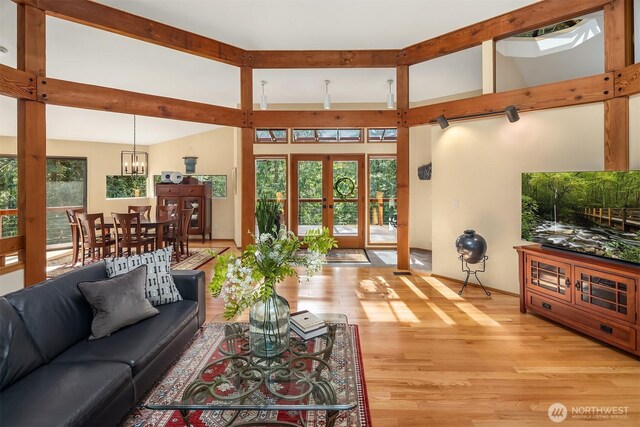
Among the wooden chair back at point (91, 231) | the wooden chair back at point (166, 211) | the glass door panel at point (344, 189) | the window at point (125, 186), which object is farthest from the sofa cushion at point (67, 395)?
the window at point (125, 186)

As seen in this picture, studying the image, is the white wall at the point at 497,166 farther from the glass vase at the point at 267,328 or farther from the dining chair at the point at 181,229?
the dining chair at the point at 181,229

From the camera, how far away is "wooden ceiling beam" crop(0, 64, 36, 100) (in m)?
3.05

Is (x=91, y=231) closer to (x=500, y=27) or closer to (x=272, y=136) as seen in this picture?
(x=272, y=136)

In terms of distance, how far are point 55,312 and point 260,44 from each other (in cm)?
411

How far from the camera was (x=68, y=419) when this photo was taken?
4.42 feet

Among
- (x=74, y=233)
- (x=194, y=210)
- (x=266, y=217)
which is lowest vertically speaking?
(x=74, y=233)

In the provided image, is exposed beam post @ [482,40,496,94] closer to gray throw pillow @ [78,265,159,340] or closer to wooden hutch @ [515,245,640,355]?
wooden hutch @ [515,245,640,355]

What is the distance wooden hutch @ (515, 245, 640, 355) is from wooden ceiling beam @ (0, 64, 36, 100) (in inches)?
209

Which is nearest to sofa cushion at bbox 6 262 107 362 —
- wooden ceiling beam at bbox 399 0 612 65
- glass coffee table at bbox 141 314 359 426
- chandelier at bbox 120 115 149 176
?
glass coffee table at bbox 141 314 359 426

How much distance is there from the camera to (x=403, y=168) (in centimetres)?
511

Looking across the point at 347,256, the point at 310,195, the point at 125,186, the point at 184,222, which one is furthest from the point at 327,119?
the point at 125,186

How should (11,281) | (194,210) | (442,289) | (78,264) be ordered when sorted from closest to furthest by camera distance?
(11,281) → (442,289) → (78,264) → (194,210)

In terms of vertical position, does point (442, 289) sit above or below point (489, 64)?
below

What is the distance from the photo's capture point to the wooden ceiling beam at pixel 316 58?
4918mm
